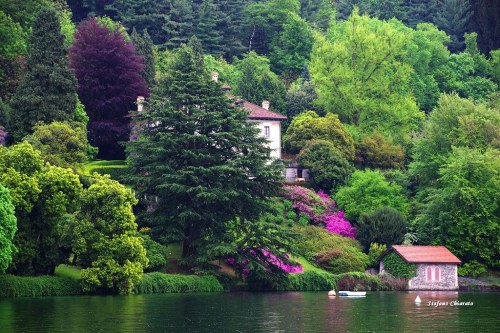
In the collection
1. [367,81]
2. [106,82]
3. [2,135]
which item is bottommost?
[2,135]

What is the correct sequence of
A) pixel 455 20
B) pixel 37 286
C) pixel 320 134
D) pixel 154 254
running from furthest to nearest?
pixel 455 20 < pixel 320 134 < pixel 154 254 < pixel 37 286

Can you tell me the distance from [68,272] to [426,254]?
102 feet

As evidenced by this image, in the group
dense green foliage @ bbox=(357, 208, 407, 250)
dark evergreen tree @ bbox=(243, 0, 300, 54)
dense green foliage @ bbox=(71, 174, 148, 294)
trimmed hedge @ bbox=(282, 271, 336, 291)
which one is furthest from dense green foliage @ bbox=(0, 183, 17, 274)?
dark evergreen tree @ bbox=(243, 0, 300, 54)

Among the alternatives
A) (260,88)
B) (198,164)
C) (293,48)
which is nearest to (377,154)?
(260,88)

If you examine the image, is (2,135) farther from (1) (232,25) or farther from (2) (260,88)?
(1) (232,25)

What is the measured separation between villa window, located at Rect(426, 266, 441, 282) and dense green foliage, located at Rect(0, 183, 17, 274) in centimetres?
3762

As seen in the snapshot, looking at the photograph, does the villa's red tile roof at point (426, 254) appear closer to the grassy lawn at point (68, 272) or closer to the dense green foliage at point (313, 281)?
the dense green foliage at point (313, 281)

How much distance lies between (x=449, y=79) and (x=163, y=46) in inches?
1384

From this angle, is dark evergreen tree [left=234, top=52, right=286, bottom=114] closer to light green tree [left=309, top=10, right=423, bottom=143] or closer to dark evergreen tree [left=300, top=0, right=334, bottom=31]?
light green tree [left=309, top=10, right=423, bottom=143]

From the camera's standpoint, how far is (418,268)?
295 ft

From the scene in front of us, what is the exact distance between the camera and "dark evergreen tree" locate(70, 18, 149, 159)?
101750 millimetres

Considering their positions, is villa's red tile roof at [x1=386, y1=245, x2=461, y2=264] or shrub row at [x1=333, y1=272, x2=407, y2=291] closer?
shrub row at [x1=333, y1=272, x2=407, y2=291]

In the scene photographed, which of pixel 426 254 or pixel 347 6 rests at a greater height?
pixel 347 6

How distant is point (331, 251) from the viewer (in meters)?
90.1
